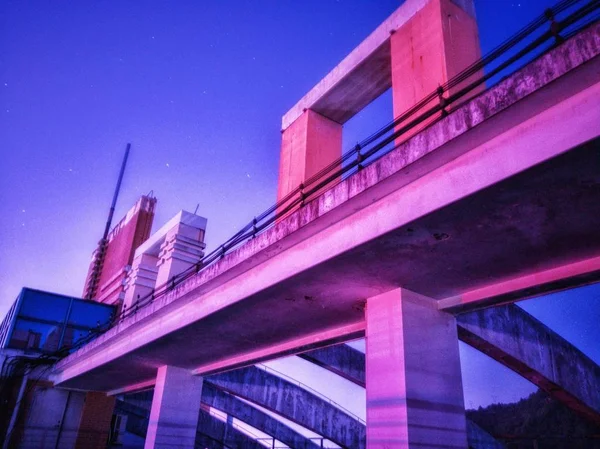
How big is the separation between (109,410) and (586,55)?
25.3m

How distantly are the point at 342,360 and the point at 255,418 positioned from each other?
11.5 m

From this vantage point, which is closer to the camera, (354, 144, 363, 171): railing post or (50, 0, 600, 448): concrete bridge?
(50, 0, 600, 448): concrete bridge

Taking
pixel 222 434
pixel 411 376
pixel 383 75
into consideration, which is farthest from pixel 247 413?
pixel 383 75

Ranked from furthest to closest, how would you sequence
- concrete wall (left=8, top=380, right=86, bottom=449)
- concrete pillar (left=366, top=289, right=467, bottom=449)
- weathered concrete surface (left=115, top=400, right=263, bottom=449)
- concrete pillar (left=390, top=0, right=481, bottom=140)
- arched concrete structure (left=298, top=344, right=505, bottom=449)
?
weathered concrete surface (left=115, top=400, right=263, bottom=449) < concrete wall (left=8, top=380, right=86, bottom=449) < arched concrete structure (left=298, top=344, right=505, bottom=449) < concrete pillar (left=390, top=0, right=481, bottom=140) < concrete pillar (left=366, top=289, right=467, bottom=449)

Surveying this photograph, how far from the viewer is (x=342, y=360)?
61.5 ft

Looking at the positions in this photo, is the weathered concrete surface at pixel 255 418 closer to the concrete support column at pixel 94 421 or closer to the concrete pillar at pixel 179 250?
the concrete support column at pixel 94 421

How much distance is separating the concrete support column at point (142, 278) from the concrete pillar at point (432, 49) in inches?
492

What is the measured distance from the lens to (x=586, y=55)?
437 centimetres

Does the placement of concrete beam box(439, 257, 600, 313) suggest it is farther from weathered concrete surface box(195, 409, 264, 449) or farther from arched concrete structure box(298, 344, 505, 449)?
weathered concrete surface box(195, 409, 264, 449)

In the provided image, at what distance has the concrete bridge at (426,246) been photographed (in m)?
4.86

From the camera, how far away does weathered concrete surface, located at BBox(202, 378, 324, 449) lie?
25719 millimetres

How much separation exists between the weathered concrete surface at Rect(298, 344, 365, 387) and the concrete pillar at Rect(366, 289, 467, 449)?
394 inches

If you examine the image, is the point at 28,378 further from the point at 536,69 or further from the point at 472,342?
the point at 536,69

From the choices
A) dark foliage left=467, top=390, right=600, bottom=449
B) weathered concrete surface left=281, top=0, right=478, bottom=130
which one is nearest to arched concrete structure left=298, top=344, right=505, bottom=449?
weathered concrete surface left=281, top=0, right=478, bottom=130
